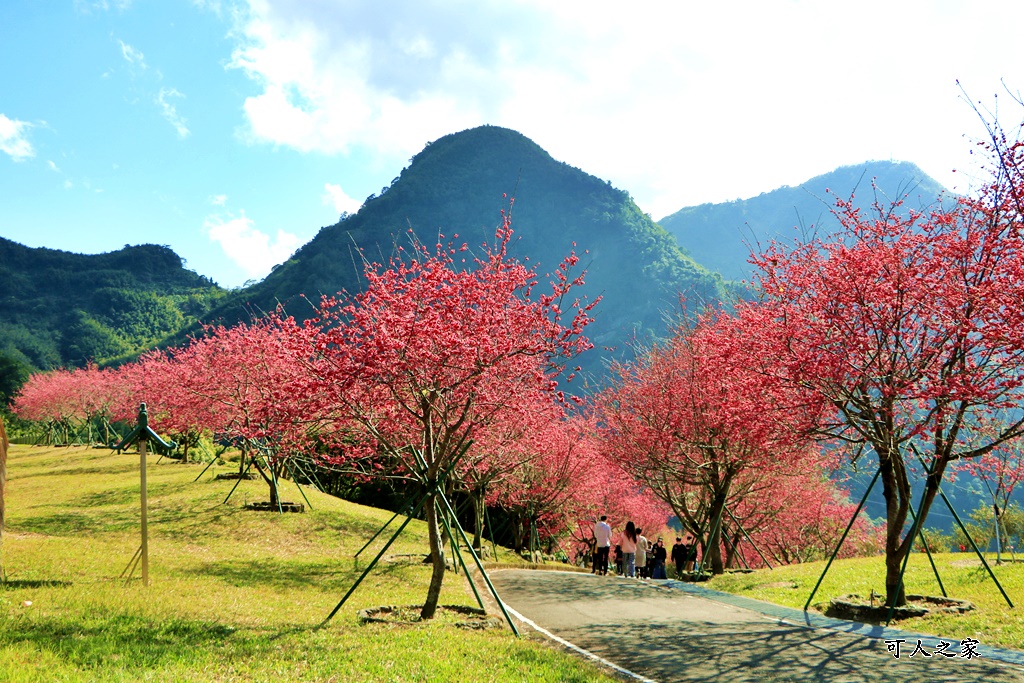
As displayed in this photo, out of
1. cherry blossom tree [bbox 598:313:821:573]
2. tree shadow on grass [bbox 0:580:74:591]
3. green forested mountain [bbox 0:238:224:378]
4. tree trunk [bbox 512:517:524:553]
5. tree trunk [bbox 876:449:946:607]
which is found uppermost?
green forested mountain [bbox 0:238:224:378]

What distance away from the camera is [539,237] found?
607ft

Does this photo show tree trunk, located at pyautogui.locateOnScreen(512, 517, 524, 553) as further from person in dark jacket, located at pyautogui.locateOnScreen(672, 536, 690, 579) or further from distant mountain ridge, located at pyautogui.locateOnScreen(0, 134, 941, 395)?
distant mountain ridge, located at pyautogui.locateOnScreen(0, 134, 941, 395)

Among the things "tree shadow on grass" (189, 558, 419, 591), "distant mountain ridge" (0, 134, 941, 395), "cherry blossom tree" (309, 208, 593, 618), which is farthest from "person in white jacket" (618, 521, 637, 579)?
"distant mountain ridge" (0, 134, 941, 395)

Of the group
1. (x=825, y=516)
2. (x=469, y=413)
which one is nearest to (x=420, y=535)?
(x=469, y=413)

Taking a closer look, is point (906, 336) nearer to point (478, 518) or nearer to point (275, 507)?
point (478, 518)

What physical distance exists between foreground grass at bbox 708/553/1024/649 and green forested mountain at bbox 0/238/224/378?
377 feet

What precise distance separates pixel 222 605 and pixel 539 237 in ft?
583

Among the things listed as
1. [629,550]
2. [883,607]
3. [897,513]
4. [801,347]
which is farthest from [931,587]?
[629,550]

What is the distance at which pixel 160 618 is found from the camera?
9.59 meters

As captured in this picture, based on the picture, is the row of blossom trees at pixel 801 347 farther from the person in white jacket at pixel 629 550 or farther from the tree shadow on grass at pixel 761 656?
the person in white jacket at pixel 629 550

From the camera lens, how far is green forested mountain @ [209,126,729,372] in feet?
441

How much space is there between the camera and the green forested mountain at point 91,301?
111 meters

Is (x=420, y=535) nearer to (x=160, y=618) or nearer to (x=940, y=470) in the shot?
(x=160, y=618)

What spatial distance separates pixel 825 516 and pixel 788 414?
26.1m
